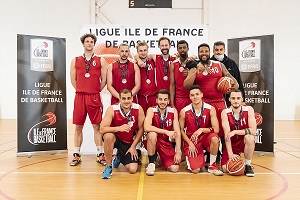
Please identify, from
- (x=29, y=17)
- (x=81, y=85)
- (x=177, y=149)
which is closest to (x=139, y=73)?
(x=81, y=85)

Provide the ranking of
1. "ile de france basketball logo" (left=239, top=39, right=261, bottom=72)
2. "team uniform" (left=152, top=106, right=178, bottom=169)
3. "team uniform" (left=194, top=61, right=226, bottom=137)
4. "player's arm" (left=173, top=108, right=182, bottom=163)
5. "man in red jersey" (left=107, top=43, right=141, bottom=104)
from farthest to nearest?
1. "ile de france basketball logo" (left=239, top=39, right=261, bottom=72)
2. "man in red jersey" (left=107, top=43, right=141, bottom=104)
3. "team uniform" (left=194, top=61, right=226, bottom=137)
4. "team uniform" (left=152, top=106, right=178, bottom=169)
5. "player's arm" (left=173, top=108, right=182, bottom=163)

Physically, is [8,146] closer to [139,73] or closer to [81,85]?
[81,85]

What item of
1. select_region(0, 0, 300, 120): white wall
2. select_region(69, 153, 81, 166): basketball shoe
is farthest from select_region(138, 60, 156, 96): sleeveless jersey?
select_region(0, 0, 300, 120): white wall

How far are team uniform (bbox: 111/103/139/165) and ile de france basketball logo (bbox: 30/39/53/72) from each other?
72.6 inches

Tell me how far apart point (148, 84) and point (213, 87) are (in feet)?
3.24

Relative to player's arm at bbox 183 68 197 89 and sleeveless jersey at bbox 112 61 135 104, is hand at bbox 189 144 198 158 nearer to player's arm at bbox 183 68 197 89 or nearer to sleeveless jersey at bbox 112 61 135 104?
player's arm at bbox 183 68 197 89

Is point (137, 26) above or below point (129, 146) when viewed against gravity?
above

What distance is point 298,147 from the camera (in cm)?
641

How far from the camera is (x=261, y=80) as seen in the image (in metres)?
5.66

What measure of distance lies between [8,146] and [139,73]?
3.45 m

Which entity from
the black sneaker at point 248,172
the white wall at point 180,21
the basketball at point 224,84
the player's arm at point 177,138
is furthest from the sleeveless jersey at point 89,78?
the white wall at point 180,21

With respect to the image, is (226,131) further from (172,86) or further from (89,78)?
(89,78)

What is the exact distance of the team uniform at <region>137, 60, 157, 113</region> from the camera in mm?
5008

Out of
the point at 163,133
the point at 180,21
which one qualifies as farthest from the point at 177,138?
the point at 180,21
